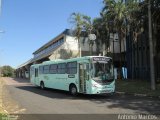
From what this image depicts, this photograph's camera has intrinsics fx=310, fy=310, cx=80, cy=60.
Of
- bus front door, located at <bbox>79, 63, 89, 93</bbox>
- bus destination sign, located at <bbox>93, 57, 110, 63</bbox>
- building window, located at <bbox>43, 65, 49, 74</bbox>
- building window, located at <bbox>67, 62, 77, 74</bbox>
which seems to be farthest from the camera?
building window, located at <bbox>43, 65, 49, 74</bbox>

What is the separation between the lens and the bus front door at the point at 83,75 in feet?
67.1

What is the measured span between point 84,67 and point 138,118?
924 cm

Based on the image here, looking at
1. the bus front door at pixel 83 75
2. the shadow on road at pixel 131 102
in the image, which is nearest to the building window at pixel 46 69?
the shadow on road at pixel 131 102

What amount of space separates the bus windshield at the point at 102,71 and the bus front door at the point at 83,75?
0.56 m

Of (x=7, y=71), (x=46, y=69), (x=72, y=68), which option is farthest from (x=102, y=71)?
(x=7, y=71)

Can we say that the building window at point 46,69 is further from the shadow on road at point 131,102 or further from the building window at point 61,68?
the shadow on road at point 131,102

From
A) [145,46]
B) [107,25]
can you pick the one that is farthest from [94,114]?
[107,25]

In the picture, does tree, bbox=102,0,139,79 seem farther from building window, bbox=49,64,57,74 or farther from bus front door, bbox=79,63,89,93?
bus front door, bbox=79,63,89,93

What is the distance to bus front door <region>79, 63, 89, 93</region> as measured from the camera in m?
20.4

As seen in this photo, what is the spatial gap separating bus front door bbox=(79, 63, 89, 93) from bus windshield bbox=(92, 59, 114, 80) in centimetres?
56

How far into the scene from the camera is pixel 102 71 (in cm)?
2027

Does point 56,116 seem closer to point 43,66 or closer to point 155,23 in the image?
point 43,66

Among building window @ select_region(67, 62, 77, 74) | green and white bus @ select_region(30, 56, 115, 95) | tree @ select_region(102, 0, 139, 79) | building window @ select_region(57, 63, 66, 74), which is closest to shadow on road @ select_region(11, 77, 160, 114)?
green and white bus @ select_region(30, 56, 115, 95)

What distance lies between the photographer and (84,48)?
5725cm
